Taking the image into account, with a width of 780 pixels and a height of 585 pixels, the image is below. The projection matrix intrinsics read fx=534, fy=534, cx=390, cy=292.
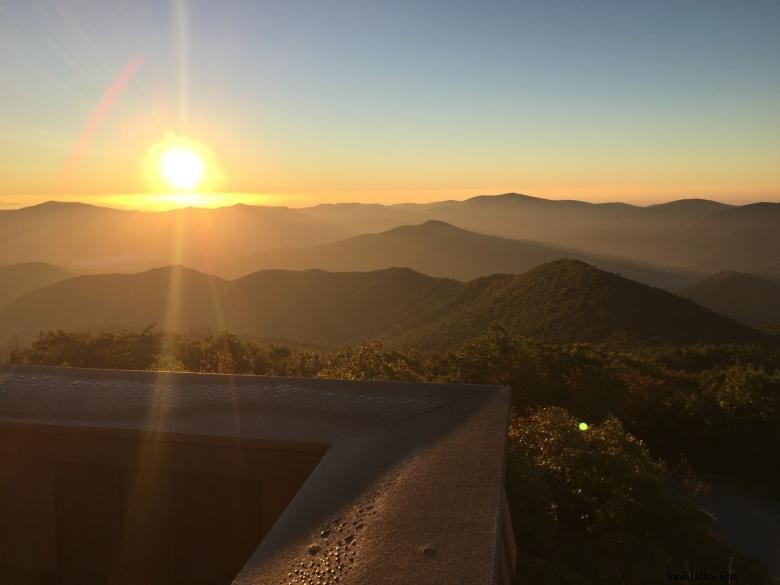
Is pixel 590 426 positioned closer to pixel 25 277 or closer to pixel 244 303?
pixel 244 303

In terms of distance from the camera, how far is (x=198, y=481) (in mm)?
5266

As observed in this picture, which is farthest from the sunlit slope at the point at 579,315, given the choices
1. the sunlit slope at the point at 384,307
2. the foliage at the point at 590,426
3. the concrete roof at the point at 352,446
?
the concrete roof at the point at 352,446

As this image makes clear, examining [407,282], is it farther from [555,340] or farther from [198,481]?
[198,481]

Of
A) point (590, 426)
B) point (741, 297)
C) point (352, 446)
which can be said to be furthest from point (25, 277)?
point (352, 446)

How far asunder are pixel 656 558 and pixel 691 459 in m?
12.1

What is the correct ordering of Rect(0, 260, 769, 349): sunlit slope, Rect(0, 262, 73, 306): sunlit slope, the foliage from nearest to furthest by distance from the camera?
1. the foliage
2. Rect(0, 260, 769, 349): sunlit slope
3. Rect(0, 262, 73, 306): sunlit slope

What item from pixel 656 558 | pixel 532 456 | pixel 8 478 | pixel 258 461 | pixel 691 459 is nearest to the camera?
pixel 258 461

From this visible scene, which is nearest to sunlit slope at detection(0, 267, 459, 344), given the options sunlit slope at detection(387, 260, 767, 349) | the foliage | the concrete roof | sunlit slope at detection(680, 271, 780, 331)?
sunlit slope at detection(387, 260, 767, 349)

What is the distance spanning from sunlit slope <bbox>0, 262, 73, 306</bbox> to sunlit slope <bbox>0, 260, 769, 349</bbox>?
5553cm

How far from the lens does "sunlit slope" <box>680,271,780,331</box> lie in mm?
100500

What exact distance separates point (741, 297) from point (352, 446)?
130640 mm

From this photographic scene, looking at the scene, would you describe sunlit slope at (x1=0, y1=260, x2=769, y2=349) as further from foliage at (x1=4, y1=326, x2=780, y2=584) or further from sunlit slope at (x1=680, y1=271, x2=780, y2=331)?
sunlit slope at (x1=680, y1=271, x2=780, y2=331)

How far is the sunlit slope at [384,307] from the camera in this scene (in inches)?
2148

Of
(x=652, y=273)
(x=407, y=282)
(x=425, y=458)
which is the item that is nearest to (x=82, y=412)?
(x=425, y=458)
